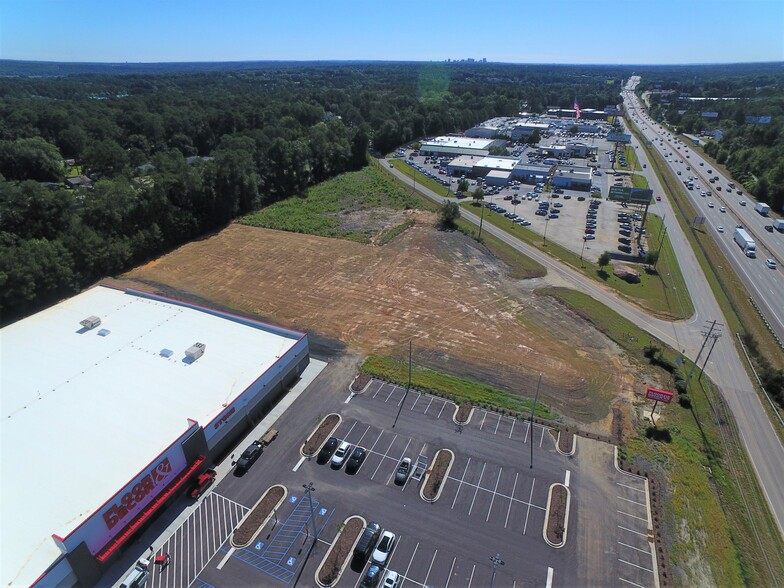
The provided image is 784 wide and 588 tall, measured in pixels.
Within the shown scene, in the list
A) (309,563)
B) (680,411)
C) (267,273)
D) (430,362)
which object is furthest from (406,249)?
(309,563)

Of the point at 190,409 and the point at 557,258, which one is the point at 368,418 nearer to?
the point at 190,409

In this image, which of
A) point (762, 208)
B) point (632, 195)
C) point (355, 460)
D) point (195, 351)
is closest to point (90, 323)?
point (195, 351)

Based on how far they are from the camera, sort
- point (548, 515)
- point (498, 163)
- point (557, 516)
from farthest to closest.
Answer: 1. point (498, 163)
2. point (548, 515)
3. point (557, 516)

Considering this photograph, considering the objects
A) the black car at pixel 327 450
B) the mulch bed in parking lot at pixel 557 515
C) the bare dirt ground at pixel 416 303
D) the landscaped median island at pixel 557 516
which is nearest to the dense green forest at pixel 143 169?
the bare dirt ground at pixel 416 303

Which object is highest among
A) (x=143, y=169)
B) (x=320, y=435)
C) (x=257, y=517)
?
(x=143, y=169)

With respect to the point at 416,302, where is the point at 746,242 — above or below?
above

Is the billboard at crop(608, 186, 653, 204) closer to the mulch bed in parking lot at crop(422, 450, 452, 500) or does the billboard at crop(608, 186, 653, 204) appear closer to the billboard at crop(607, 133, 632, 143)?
the mulch bed in parking lot at crop(422, 450, 452, 500)

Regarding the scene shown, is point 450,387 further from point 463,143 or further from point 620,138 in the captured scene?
point 620,138

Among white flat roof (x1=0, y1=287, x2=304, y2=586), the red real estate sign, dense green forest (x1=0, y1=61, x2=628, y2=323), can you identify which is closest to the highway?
the red real estate sign
